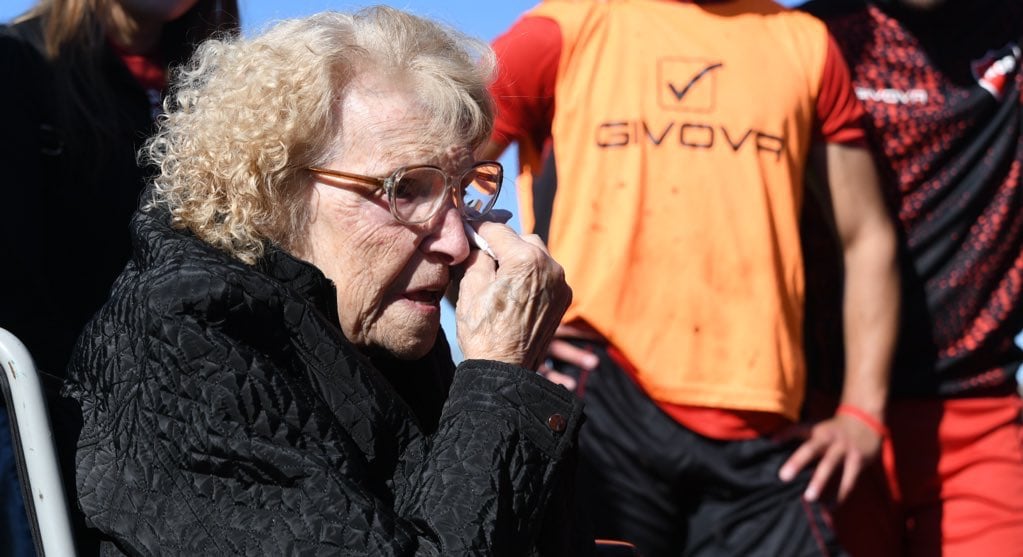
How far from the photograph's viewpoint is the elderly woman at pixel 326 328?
1.91m

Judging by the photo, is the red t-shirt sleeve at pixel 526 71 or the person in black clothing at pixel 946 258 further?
the person in black clothing at pixel 946 258

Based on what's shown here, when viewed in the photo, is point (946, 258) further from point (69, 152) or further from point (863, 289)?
point (69, 152)

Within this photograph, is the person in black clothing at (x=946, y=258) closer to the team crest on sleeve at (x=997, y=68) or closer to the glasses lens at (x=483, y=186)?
the team crest on sleeve at (x=997, y=68)

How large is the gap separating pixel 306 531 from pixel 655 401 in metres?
1.50

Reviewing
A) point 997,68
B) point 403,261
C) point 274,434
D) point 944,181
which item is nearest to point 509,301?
point 403,261

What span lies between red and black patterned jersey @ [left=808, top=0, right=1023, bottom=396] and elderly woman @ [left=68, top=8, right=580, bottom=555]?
159 cm

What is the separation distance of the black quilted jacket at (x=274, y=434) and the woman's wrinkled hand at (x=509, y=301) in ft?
0.35

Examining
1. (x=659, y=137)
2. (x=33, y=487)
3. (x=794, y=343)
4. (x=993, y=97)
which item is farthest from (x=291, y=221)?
(x=993, y=97)

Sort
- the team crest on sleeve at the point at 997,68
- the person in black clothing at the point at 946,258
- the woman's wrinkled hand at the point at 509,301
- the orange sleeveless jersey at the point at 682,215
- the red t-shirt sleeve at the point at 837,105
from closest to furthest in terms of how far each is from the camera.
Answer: the woman's wrinkled hand at the point at 509,301
the orange sleeveless jersey at the point at 682,215
the red t-shirt sleeve at the point at 837,105
the person in black clothing at the point at 946,258
the team crest on sleeve at the point at 997,68

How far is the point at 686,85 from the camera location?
326 centimetres

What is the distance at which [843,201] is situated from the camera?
11.4 ft

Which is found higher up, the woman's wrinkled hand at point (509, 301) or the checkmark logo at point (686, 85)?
the woman's wrinkled hand at point (509, 301)

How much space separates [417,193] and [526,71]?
1.03 m

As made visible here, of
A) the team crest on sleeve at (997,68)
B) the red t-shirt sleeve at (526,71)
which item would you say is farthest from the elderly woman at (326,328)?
the team crest on sleeve at (997,68)
